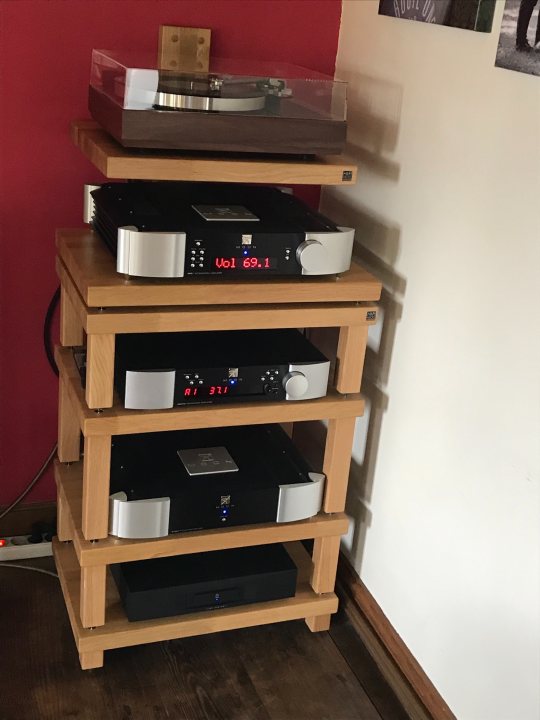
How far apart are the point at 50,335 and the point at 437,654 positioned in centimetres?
104

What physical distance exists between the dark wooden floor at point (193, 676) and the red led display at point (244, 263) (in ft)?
2.59

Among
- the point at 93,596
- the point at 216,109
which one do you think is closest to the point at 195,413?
the point at 93,596

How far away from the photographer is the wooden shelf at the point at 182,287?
1450 millimetres

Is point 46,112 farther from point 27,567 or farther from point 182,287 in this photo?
point 27,567

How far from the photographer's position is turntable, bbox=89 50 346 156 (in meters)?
1.43

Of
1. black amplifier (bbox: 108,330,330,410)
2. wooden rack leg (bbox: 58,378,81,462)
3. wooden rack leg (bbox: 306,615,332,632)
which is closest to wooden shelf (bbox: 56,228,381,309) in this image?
black amplifier (bbox: 108,330,330,410)

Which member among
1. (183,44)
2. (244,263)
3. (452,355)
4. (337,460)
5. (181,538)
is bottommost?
(181,538)

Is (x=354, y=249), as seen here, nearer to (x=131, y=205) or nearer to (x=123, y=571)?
(x=131, y=205)

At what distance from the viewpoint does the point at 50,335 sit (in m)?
1.98

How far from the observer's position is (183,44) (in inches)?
72.2

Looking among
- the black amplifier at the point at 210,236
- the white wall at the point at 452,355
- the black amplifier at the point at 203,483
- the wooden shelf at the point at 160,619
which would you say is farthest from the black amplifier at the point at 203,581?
the black amplifier at the point at 210,236

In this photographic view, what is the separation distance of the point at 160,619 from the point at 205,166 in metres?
0.85

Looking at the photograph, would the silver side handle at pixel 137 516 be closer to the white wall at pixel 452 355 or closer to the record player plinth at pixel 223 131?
the white wall at pixel 452 355

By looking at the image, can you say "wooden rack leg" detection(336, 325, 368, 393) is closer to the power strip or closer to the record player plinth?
the record player plinth
